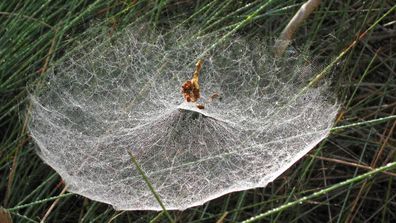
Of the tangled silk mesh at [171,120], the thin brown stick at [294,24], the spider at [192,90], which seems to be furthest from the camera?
the thin brown stick at [294,24]

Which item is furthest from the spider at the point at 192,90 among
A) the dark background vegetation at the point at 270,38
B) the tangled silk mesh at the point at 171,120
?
the dark background vegetation at the point at 270,38

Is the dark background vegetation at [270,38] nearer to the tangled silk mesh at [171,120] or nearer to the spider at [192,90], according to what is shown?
the tangled silk mesh at [171,120]

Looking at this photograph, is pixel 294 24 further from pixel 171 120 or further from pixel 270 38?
pixel 171 120

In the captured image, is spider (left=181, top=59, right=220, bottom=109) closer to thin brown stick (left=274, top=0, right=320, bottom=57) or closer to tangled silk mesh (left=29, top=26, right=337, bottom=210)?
tangled silk mesh (left=29, top=26, right=337, bottom=210)

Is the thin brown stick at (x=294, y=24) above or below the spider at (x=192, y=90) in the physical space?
below

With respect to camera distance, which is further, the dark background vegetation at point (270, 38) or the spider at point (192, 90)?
the dark background vegetation at point (270, 38)

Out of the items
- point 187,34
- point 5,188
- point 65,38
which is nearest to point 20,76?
point 65,38

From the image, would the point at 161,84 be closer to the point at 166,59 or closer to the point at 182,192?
the point at 166,59
